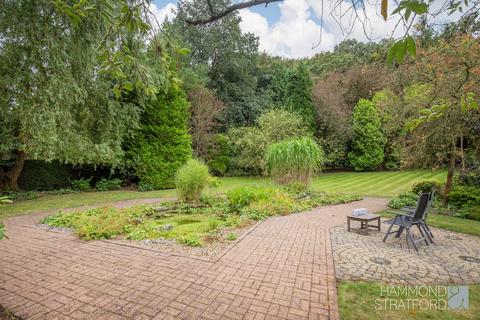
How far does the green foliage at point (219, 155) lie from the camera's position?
1930 cm

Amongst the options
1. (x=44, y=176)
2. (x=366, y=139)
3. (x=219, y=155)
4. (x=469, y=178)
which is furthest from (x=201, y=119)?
(x=469, y=178)

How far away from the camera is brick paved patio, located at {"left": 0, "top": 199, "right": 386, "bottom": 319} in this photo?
2.74 meters

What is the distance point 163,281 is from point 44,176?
39.6ft

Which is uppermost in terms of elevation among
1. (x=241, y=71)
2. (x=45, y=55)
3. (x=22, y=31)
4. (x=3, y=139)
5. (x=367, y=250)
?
(x=241, y=71)

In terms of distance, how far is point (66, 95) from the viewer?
26.8ft

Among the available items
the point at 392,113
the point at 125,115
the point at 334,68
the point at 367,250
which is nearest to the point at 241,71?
the point at 334,68

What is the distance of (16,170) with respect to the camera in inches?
429

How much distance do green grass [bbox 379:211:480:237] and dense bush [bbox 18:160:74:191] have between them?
13.8 metres

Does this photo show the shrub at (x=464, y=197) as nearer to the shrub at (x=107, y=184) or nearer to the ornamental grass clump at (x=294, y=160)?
the ornamental grass clump at (x=294, y=160)

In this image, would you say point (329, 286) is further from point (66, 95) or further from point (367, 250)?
point (66, 95)

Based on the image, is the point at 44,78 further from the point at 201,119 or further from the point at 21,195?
the point at 201,119

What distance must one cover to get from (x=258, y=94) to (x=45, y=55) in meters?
19.1

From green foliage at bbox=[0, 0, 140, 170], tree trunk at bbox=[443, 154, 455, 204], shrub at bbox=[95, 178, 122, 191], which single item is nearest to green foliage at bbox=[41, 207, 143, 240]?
green foliage at bbox=[0, 0, 140, 170]

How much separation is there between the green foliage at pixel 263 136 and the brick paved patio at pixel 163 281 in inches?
525
